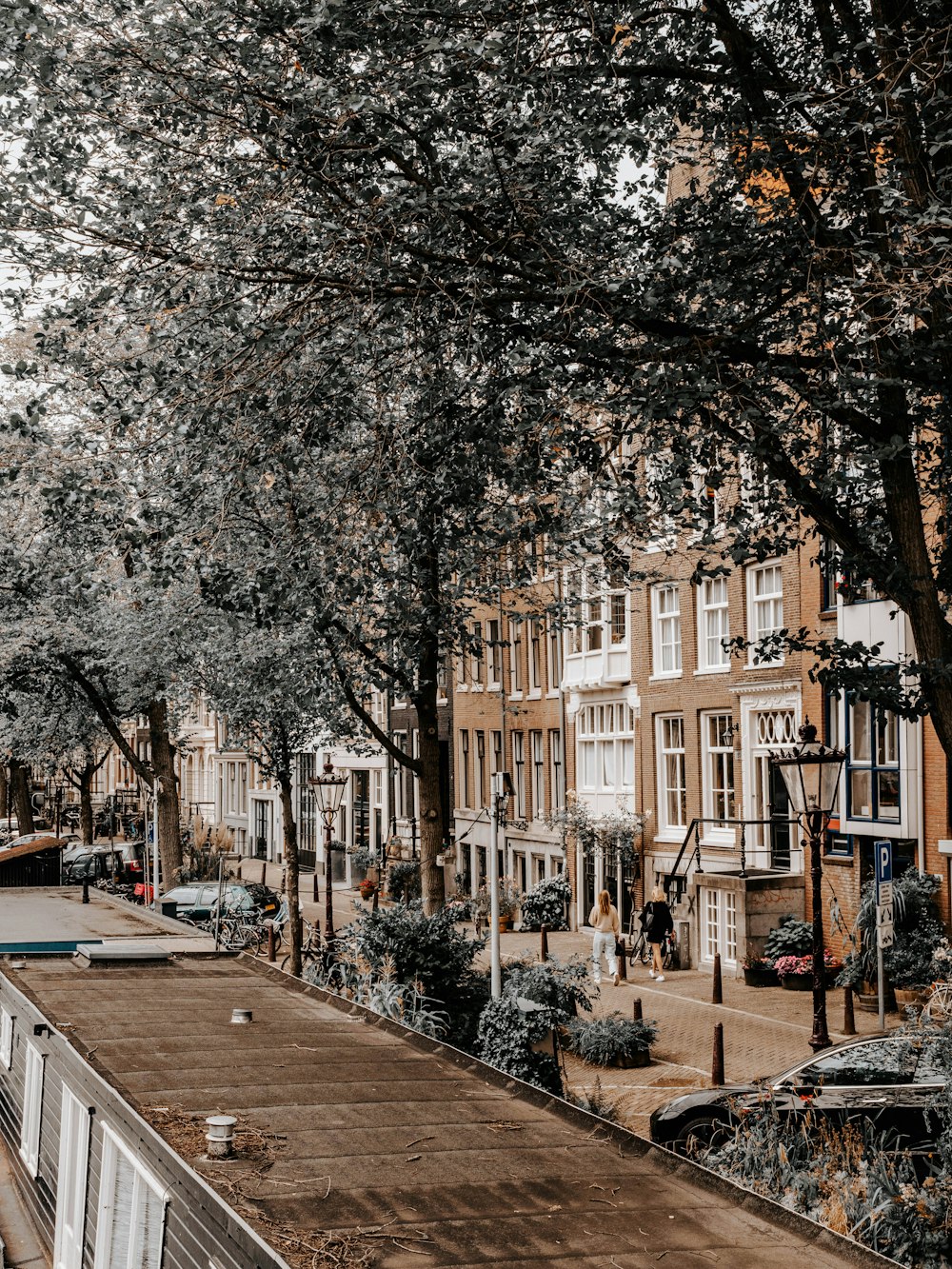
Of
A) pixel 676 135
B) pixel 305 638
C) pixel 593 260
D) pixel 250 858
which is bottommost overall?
pixel 250 858

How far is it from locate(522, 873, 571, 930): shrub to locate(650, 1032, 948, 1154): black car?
25.7 meters

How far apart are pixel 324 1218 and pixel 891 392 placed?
7928 mm

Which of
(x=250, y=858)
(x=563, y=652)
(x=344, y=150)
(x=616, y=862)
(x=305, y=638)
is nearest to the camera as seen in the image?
(x=344, y=150)

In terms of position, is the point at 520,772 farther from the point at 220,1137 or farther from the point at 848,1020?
the point at 220,1137

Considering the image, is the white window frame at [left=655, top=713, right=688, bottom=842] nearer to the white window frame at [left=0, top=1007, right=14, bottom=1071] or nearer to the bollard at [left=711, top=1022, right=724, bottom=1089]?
the bollard at [left=711, top=1022, right=724, bottom=1089]

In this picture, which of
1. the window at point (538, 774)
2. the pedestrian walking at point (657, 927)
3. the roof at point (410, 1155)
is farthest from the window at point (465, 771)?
the roof at point (410, 1155)

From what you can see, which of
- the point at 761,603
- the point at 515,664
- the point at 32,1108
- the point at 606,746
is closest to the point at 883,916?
the point at 32,1108

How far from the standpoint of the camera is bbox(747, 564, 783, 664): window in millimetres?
31312

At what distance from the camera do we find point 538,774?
44.8 metres

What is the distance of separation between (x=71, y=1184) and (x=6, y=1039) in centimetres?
383

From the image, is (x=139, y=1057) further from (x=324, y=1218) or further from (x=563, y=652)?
(x=563, y=652)

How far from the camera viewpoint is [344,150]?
11.0 m

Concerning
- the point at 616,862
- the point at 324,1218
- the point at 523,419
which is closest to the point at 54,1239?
the point at 324,1218

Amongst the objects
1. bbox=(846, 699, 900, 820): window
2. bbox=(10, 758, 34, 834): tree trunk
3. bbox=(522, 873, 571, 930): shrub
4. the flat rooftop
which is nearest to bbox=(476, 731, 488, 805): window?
bbox=(522, 873, 571, 930): shrub
